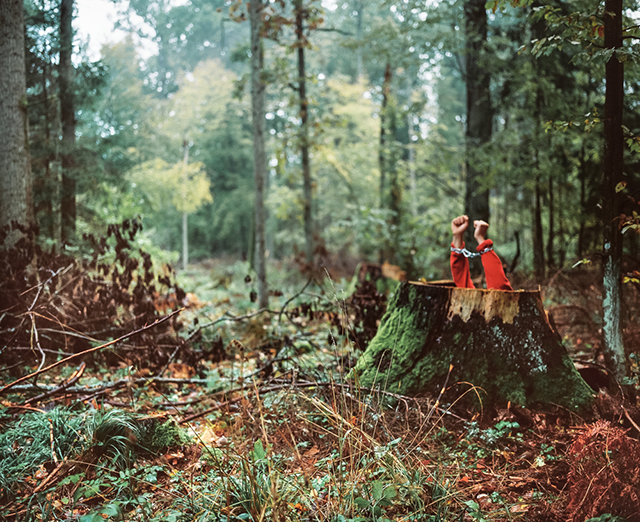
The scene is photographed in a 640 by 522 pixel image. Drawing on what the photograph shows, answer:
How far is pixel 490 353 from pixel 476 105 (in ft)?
20.3

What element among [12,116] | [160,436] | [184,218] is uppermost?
[12,116]

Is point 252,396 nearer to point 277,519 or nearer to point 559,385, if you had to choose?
point 277,519

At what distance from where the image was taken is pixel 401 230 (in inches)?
495

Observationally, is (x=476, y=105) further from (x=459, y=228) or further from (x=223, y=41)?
(x=223, y=41)

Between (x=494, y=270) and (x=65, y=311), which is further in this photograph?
(x=65, y=311)

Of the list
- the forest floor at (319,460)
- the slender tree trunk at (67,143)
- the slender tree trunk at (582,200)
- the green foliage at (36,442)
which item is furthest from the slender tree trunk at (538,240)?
the slender tree trunk at (67,143)

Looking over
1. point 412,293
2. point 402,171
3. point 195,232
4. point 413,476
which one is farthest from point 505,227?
point 195,232

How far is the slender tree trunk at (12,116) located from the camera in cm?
552

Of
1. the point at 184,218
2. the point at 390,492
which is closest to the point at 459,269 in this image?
the point at 390,492

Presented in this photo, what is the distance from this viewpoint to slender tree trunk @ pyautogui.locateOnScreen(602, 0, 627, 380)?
3279mm

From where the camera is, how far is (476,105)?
8102mm

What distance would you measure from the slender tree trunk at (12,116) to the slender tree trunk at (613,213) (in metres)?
6.57

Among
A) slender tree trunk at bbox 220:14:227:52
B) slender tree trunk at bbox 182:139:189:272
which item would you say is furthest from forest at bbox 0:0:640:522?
slender tree trunk at bbox 220:14:227:52

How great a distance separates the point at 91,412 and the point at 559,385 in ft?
11.6
